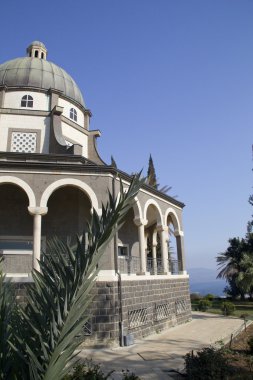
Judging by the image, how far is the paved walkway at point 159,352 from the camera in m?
9.11

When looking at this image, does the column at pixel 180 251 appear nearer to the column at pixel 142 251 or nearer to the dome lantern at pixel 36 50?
the column at pixel 142 251

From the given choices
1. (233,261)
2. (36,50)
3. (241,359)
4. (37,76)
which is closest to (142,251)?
(241,359)

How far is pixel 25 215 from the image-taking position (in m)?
14.5

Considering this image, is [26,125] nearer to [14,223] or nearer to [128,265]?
[14,223]

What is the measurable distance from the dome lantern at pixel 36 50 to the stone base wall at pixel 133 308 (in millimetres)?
17010

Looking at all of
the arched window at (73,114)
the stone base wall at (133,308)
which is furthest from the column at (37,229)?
the arched window at (73,114)

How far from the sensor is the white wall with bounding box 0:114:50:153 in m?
17.9

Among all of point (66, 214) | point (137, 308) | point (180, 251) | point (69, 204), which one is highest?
point (69, 204)

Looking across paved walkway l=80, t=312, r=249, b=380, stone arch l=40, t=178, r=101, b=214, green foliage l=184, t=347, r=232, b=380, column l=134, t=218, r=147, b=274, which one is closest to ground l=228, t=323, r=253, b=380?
green foliage l=184, t=347, r=232, b=380

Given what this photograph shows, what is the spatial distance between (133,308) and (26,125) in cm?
1119

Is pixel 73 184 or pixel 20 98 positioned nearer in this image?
pixel 73 184

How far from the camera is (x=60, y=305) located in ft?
10.9

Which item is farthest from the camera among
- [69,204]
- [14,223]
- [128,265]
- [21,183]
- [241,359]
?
[69,204]

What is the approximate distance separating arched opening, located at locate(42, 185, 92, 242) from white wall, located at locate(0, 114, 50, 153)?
13.3ft
